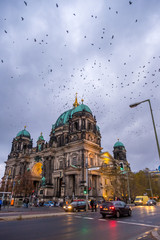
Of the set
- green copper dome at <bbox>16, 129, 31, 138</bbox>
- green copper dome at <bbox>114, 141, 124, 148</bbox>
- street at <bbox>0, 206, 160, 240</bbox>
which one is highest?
green copper dome at <bbox>16, 129, 31, 138</bbox>

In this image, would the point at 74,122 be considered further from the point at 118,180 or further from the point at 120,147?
the point at 120,147

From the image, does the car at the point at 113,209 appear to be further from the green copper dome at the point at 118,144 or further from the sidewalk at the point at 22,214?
the green copper dome at the point at 118,144

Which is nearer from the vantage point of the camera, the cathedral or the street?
the street

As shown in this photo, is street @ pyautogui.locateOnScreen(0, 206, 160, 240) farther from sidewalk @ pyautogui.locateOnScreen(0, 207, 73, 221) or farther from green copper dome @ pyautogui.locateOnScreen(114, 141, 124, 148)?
green copper dome @ pyautogui.locateOnScreen(114, 141, 124, 148)

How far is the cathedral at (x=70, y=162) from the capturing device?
1929 inches

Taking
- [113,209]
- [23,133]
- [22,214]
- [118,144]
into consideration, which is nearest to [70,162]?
[22,214]

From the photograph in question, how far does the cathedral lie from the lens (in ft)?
161

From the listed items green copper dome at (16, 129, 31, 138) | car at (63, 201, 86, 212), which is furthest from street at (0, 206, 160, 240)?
green copper dome at (16, 129, 31, 138)

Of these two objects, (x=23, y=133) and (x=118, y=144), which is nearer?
(x=23, y=133)

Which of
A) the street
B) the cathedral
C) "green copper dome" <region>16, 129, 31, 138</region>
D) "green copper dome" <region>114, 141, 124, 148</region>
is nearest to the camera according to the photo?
the street

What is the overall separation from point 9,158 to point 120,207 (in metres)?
71.2

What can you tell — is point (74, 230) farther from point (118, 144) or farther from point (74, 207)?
point (118, 144)

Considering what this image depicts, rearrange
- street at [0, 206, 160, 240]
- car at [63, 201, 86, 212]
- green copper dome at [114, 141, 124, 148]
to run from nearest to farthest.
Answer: street at [0, 206, 160, 240]
car at [63, 201, 86, 212]
green copper dome at [114, 141, 124, 148]

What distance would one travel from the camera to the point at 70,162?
51.8m
